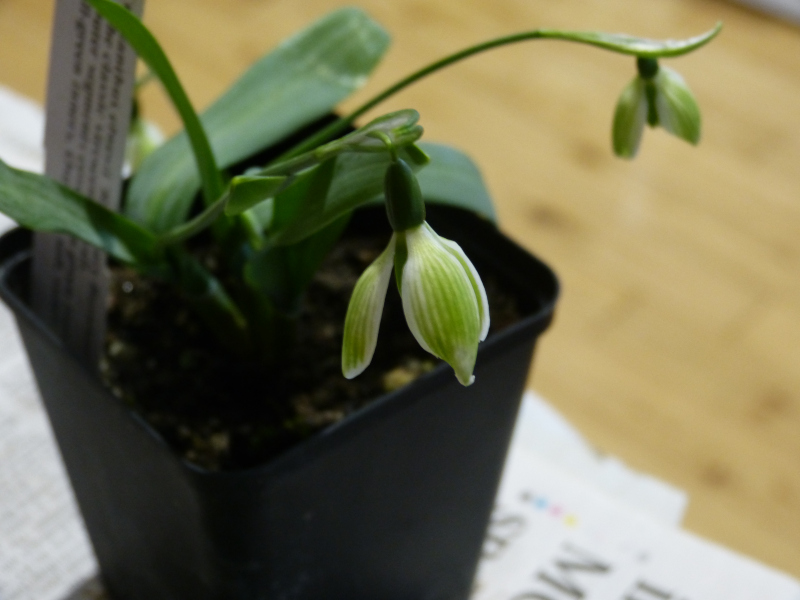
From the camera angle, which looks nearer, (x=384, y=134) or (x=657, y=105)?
(x=384, y=134)

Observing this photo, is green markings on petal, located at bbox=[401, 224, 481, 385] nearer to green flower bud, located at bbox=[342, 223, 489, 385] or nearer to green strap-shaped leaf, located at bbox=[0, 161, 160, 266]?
green flower bud, located at bbox=[342, 223, 489, 385]

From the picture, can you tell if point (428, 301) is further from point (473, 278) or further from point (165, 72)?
point (165, 72)

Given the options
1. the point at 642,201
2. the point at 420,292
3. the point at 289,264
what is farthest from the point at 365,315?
the point at 642,201

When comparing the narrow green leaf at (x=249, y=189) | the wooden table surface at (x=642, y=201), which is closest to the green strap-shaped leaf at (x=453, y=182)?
the narrow green leaf at (x=249, y=189)

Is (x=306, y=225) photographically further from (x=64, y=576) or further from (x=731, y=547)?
(x=731, y=547)

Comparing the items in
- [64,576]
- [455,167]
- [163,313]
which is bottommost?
[64,576]

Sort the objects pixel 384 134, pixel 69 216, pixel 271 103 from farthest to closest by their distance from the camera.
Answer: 1. pixel 271 103
2. pixel 69 216
3. pixel 384 134

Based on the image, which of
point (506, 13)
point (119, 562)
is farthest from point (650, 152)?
point (119, 562)
